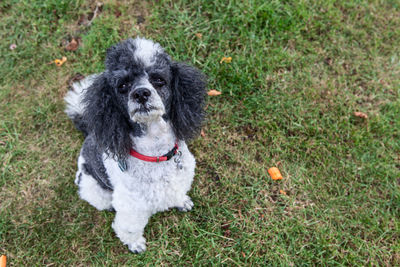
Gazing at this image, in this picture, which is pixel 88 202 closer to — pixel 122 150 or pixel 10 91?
pixel 122 150

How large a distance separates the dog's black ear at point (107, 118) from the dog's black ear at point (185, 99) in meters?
0.35

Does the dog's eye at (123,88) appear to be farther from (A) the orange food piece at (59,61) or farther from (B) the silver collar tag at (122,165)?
(A) the orange food piece at (59,61)

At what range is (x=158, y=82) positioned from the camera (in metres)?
2.17

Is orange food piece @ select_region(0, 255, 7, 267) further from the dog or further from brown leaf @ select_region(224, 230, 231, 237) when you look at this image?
brown leaf @ select_region(224, 230, 231, 237)

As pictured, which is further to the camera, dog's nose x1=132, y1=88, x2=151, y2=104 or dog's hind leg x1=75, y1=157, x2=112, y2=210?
dog's hind leg x1=75, y1=157, x2=112, y2=210

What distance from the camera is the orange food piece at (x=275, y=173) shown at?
11.2 feet

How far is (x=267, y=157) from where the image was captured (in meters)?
3.56

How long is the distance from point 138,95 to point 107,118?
412mm

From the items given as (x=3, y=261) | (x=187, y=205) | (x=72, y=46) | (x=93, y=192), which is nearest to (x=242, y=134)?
(x=187, y=205)

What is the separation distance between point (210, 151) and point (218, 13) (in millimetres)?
1781

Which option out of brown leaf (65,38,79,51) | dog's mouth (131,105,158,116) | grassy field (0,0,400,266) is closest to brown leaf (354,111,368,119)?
grassy field (0,0,400,266)

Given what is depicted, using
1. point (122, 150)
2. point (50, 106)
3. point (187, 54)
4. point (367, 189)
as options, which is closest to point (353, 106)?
point (367, 189)

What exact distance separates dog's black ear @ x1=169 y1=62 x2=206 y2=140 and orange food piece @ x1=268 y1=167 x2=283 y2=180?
1.37m

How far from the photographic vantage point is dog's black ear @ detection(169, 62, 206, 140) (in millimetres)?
2346
